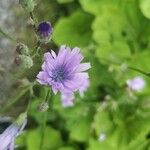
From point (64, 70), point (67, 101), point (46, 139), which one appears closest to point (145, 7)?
point (67, 101)

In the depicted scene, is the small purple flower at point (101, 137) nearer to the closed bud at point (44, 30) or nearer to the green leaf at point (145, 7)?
the green leaf at point (145, 7)

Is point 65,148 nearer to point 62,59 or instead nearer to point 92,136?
point 92,136

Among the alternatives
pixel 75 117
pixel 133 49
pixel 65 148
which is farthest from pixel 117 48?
pixel 65 148

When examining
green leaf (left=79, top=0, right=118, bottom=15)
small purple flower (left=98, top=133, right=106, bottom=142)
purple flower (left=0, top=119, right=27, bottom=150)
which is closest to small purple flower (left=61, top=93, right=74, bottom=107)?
small purple flower (left=98, top=133, right=106, bottom=142)

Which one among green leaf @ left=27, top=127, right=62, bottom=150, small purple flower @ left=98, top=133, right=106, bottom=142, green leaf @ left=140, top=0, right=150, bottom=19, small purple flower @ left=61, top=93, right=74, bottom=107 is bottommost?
small purple flower @ left=98, top=133, right=106, bottom=142

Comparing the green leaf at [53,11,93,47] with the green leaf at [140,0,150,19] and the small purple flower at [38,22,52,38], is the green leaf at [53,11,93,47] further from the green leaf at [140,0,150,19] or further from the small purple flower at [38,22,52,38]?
the small purple flower at [38,22,52,38]

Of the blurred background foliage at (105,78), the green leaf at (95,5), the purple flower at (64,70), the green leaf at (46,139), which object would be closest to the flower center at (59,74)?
the purple flower at (64,70)

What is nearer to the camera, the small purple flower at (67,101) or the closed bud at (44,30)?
the closed bud at (44,30)
